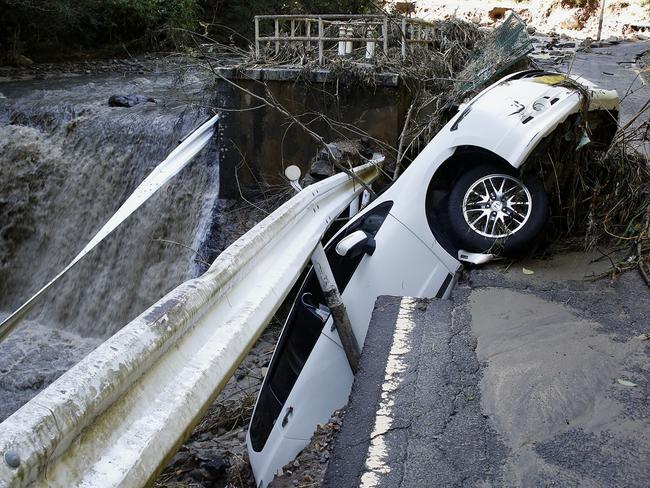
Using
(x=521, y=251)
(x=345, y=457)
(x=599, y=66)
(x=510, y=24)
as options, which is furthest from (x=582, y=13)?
(x=345, y=457)

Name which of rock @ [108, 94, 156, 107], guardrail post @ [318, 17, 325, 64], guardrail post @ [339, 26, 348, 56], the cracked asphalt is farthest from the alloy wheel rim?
rock @ [108, 94, 156, 107]

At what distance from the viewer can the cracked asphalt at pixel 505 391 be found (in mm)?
2918

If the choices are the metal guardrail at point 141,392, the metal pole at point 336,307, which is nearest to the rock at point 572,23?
the metal pole at point 336,307

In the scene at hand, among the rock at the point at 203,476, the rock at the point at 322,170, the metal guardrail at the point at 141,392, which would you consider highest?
the metal guardrail at the point at 141,392

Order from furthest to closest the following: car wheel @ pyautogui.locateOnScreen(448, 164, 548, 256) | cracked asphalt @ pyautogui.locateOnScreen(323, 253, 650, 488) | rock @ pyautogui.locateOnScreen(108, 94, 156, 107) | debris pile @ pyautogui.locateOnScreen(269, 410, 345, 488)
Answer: rock @ pyautogui.locateOnScreen(108, 94, 156, 107) < car wheel @ pyautogui.locateOnScreen(448, 164, 548, 256) < debris pile @ pyautogui.locateOnScreen(269, 410, 345, 488) < cracked asphalt @ pyautogui.locateOnScreen(323, 253, 650, 488)

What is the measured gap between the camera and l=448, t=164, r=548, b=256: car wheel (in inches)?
207

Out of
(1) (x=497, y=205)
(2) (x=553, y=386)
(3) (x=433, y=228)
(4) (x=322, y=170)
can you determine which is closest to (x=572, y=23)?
(4) (x=322, y=170)

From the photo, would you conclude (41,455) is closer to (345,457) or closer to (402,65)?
(345,457)

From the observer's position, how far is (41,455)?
1.45m

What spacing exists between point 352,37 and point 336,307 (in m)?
6.34

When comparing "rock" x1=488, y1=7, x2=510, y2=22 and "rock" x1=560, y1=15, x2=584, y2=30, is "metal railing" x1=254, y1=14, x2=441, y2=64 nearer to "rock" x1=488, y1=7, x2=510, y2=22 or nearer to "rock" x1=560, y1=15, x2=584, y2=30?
"rock" x1=560, y1=15, x2=584, y2=30

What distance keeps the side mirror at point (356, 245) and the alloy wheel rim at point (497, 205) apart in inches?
31.0

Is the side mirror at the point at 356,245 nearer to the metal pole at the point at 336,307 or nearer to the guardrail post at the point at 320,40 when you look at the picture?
the metal pole at the point at 336,307

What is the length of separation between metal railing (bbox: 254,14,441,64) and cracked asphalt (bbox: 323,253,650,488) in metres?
5.30
